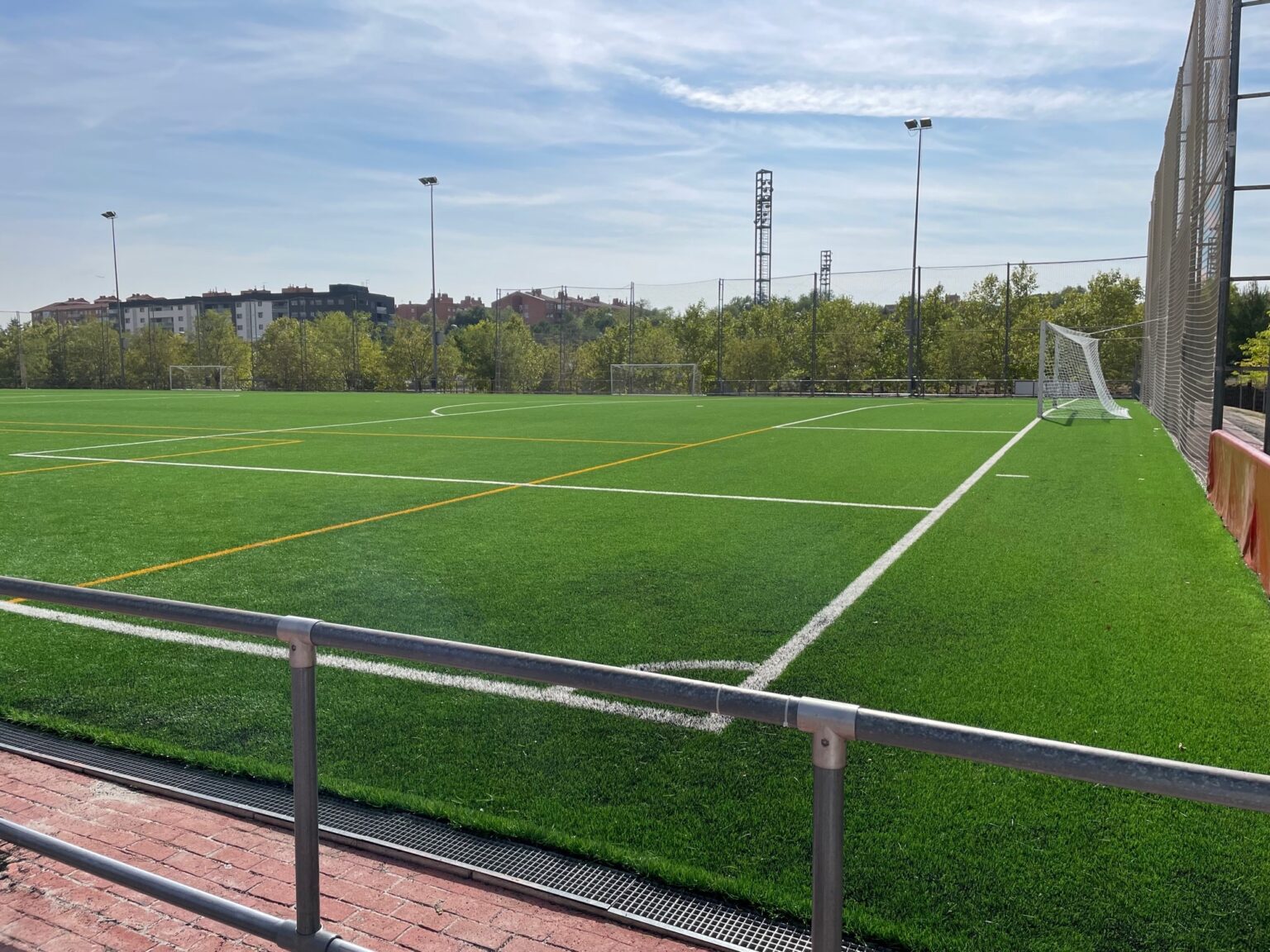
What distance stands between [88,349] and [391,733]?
78.2m

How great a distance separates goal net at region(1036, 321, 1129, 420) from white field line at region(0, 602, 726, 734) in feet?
84.4

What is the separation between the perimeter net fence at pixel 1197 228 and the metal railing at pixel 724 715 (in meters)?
11.7

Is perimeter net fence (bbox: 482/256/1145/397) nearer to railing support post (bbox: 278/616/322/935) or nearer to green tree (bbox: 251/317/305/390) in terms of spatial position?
green tree (bbox: 251/317/305/390)

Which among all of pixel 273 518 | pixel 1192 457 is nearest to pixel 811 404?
pixel 1192 457

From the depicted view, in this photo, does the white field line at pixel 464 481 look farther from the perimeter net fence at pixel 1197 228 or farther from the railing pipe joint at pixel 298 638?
the railing pipe joint at pixel 298 638

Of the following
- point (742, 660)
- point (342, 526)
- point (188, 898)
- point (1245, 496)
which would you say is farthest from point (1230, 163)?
point (188, 898)

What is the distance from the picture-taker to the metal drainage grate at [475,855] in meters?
2.91

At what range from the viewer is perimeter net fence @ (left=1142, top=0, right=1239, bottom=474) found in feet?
39.4

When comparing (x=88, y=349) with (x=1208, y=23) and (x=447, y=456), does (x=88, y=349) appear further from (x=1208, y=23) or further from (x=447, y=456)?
(x=1208, y=23)

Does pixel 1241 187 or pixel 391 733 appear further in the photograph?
pixel 1241 187

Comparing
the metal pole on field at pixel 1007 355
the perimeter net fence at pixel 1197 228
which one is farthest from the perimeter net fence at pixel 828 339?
the perimeter net fence at pixel 1197 228

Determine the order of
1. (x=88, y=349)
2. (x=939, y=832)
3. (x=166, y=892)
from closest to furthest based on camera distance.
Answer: (x=166, y=892)
(x=939, y=832)
(x=88, y=349)

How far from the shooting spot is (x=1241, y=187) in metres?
11.1

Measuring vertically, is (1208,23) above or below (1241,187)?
above
